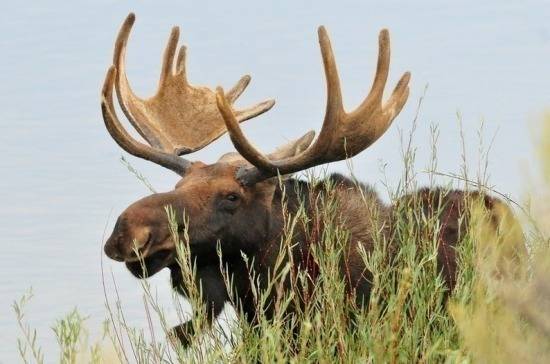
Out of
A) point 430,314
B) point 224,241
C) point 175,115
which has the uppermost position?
point 175,115

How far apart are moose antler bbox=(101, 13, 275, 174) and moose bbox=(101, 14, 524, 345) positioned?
156 mm

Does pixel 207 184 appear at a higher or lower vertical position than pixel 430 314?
higher

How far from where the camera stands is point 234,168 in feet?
26.5

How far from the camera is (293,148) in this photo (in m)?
8.23

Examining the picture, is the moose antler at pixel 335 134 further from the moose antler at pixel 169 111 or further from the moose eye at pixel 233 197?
the moose antler at pixel 169 111

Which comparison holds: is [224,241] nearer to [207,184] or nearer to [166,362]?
[207,184]

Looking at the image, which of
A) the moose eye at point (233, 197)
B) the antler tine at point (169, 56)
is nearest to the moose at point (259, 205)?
the moose eye at point (233, 197)

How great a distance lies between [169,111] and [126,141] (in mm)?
697

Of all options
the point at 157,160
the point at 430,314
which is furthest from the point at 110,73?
the point at 430,314

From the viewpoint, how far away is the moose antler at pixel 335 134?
789 cm

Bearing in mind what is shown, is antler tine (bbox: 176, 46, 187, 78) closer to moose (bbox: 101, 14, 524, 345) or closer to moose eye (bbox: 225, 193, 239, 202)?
moose (bbox: 101, 14, 524, 345)

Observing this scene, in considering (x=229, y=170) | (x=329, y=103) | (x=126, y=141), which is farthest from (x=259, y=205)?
(x=126, y=141)

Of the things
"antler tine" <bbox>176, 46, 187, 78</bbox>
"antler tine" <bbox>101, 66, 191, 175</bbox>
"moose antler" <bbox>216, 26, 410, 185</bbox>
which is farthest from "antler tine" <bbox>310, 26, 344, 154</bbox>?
"antler tine" <bbox>176, 46, 187, 78</bbox>

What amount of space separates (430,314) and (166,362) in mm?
1202
